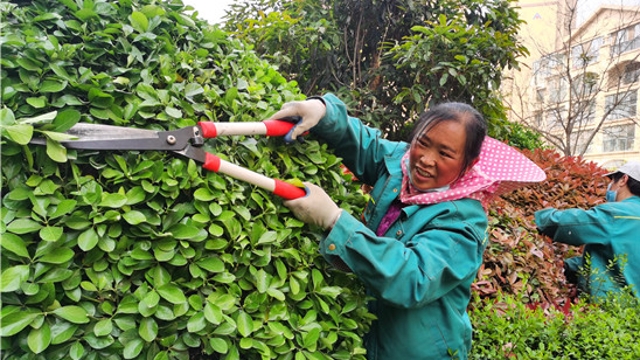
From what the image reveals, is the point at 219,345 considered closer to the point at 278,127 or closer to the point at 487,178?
the point at 278,127

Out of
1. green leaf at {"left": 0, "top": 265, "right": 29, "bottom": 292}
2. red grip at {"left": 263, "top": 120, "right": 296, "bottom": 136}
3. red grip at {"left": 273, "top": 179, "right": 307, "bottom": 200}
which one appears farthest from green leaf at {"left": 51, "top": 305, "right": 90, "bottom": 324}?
red grip at {"left": 263, "top": 120, "right": 296, "bottom": 136}

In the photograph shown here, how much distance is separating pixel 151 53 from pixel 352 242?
2.81 feet

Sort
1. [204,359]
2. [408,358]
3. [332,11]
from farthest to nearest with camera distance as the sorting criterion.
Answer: [332,11], [408,358], [204,359]

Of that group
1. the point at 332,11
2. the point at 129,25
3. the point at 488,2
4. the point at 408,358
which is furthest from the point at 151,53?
the point at 488,2

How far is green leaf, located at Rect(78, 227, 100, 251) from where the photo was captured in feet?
Result: 3.37

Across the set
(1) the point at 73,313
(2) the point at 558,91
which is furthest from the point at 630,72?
(1) the point at 73,313

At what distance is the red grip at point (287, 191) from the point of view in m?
1.35

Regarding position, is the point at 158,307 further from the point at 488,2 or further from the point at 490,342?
the point at 488,2

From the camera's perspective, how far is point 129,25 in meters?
1.35

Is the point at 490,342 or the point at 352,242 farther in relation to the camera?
the point at 490,342

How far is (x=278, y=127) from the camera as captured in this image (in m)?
1.46

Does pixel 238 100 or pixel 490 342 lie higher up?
pixel 238 100

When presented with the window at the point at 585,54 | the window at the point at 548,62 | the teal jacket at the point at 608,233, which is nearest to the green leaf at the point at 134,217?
the teal jacket at the point at 608,233

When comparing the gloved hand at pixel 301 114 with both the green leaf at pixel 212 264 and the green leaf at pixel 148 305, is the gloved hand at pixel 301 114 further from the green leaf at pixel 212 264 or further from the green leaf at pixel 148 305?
the green leaf at pixel 148 305
